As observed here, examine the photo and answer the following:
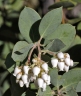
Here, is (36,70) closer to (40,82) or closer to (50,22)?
(40,82)

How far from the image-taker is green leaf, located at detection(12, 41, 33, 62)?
39.1 inches

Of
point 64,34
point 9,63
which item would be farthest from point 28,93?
point 64,34

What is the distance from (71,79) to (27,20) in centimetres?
22

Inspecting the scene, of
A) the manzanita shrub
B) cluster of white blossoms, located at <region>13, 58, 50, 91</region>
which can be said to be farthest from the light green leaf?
cluster of white blossoms, located at <region>13, 58, 50, 91</region>

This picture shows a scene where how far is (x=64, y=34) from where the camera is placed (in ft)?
3.56

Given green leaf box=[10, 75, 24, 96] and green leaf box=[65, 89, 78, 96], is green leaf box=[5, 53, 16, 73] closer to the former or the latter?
green leaf box=[10, 75, 24, 96]

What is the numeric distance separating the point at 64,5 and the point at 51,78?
0.36m

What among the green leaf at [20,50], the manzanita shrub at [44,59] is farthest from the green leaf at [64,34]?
the green leaf at [20,50]

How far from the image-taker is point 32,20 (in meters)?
1.08

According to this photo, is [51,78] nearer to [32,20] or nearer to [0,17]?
[32,20]

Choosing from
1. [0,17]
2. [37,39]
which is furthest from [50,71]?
[0,17]

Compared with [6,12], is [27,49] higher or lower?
lower

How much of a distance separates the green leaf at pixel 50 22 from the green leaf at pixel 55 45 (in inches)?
2.9

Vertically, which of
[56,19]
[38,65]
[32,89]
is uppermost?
[56,19]
